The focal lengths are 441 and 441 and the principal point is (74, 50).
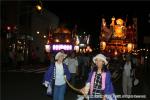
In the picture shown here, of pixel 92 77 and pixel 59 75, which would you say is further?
pixel 59 75

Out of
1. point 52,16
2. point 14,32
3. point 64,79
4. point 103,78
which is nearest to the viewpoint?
point 103,78

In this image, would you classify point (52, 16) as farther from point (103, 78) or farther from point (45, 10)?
point (103, 78)

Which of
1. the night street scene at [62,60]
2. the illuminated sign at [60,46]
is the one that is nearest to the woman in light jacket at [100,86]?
the night street scene at [62,60]

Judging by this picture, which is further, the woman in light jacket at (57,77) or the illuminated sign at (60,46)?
the illuminated sign at (60,46)

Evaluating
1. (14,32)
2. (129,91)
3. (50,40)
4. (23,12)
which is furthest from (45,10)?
(129,91)

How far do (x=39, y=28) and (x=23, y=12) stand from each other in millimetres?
8516

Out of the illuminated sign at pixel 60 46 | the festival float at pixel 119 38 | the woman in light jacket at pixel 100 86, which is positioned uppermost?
the festival float at pixel 119 38

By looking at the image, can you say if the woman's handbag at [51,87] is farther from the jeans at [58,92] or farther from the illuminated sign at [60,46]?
the illuminated sign at [60,46]

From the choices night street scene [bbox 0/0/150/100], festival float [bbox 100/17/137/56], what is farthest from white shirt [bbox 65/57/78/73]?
festival float [bbox 100/17/137/56]

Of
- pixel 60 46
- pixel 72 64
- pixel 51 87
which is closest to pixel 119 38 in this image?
pixel 60 46

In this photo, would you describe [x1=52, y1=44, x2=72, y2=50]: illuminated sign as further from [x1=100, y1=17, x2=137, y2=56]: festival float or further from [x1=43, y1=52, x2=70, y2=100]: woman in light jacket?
[x1=100, y1=17, x2=137, y2=56]: festival float

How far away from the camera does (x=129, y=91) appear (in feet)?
54.8

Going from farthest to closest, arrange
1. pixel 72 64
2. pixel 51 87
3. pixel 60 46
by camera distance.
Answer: pixel 60 46
pixel 72 64
pixel 51 87

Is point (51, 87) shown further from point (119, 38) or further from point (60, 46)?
point (119, 38)
